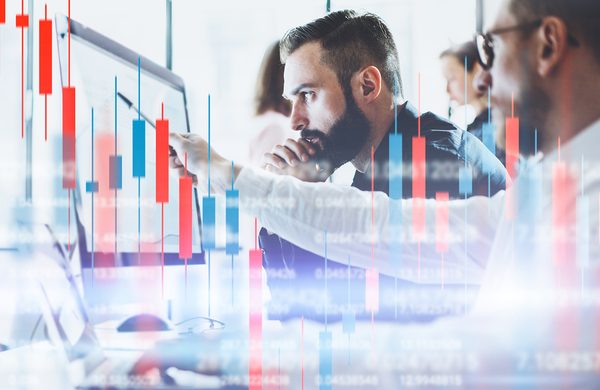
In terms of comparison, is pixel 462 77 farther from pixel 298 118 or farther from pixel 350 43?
pixel 298 118

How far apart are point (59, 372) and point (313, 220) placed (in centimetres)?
77

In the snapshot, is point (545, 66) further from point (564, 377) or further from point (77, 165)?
point (77, 165)

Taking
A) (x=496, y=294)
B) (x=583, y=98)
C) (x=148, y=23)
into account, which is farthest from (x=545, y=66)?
(x=148, y=23)

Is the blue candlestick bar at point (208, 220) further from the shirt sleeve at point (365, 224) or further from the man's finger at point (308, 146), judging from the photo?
the man's finger at point (308, 146)

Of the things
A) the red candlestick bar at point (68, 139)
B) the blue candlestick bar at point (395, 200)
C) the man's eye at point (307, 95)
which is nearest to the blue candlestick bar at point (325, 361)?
the blue candlestick bar at point (395, 200)

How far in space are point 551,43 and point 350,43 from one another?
560mm

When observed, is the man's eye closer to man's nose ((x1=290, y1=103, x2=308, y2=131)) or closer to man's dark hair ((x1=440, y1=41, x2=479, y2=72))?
man's nose ((x1=290, y1=103, x2=308, y2=131))

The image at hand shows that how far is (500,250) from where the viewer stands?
0.98 metres

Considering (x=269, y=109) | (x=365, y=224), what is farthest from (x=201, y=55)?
(x=365, y=224)

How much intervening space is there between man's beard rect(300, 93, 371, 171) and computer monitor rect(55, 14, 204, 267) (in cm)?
36

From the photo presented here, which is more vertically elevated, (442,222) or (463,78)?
(463,78)

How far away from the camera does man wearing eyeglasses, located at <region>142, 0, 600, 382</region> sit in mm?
963

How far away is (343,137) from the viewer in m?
1.02

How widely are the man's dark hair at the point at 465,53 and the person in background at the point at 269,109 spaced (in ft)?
1.53
